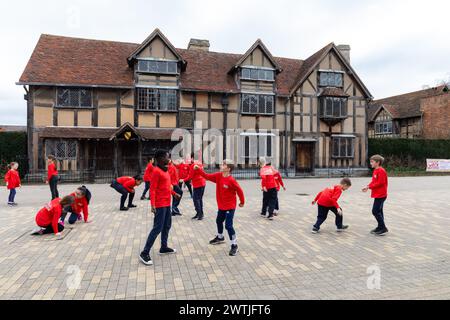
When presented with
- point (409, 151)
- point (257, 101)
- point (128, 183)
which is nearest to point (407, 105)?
point (409, 151)

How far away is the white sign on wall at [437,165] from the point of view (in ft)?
75.5

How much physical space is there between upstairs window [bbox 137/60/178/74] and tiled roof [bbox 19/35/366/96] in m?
0.83

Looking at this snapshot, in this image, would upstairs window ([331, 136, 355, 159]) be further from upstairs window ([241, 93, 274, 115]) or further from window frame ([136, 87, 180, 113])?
window frame ([136, 87, 180, 113])

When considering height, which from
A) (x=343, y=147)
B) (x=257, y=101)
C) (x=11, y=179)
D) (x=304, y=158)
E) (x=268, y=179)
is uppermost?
(x=257, y=101)

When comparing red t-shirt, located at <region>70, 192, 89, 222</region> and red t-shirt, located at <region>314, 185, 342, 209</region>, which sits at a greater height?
red t-shirt, located at <region>314, 185, 342, 209</region>

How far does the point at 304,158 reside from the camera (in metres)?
20.8

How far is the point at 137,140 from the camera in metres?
17.3

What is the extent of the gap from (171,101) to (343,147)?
519 inches

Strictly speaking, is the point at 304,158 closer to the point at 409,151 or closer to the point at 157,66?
the point at 409,151

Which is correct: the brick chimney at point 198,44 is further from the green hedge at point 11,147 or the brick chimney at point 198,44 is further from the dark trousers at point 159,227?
the dark trousers at point 159,227

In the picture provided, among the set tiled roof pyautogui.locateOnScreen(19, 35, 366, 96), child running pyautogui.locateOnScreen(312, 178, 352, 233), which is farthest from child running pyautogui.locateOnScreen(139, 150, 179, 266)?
tiled roof pyautogui.locateOnScreen(19, 35, 366, 96)

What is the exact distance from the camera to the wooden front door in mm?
20625

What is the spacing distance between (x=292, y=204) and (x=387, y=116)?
3024 cm

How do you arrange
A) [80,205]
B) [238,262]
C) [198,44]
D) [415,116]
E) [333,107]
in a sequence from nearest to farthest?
[238,262], [80,205], [333,107], [198,44], [415,116]
